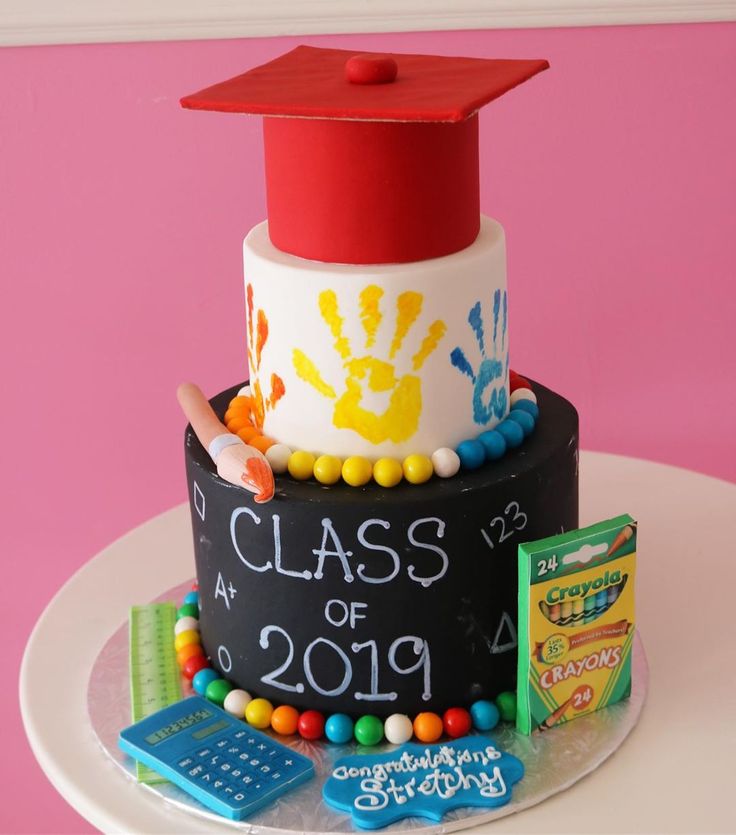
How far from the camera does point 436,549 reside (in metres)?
1.17

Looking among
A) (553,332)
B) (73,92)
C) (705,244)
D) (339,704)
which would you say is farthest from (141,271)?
(339,704)

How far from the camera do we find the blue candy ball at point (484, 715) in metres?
1.22

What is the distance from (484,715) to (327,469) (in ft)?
0.89

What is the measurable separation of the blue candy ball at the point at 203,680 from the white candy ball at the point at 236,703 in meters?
0.04

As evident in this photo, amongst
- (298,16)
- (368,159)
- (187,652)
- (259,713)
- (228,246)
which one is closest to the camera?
(368,159)

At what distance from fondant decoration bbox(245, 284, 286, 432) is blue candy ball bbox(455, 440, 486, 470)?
0.17 m

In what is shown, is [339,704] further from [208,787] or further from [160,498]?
[160,498]

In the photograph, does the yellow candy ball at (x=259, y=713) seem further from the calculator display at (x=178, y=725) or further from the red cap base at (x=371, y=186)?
the red cap base at (x=371, y=186)

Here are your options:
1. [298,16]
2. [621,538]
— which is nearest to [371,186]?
[621,538]

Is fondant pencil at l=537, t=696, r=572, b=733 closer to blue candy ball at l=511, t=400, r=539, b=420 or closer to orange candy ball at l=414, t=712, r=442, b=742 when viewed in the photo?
orange candy ball at l=414, t=712, r=442, b=742

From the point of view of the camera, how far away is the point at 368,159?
1134 mm

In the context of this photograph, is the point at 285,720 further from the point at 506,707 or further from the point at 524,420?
the point at 524,420

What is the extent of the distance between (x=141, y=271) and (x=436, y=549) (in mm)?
1099

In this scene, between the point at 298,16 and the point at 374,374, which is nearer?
the point at 374,374
